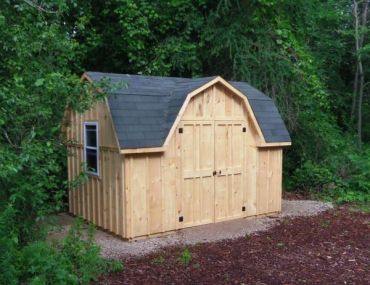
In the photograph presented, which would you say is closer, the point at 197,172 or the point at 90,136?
the point at 197,172

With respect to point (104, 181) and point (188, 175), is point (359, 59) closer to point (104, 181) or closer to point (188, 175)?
point (188, 175)

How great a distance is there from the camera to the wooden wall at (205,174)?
23.4ft

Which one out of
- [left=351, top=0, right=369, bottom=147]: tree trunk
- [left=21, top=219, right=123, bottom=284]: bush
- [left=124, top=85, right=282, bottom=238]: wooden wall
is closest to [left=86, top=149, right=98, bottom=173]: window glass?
[left=124, top=85, right=282, bottom=238]: wooden wall

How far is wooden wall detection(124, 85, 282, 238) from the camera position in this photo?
7125 millimetres

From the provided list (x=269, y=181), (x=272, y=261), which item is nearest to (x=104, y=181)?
(x=272, y=261)

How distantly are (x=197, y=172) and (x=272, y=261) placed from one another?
2359 millimetres

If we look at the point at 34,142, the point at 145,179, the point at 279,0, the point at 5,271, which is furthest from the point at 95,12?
the point at 5,271

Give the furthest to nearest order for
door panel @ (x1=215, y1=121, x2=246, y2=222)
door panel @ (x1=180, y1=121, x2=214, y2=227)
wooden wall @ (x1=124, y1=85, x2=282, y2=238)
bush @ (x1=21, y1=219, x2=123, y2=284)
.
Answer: door panel @ (x1=215, y1=121, x2=246, y2=222)
door panel @ (x1=180, y1=121, x2=214, y2=227)
wooden wall @ (x1=124, y1=85, x2=282, y2=238)
bush @ (x1=21, y1=219, x2=123, y2=284)

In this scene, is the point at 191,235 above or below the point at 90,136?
below

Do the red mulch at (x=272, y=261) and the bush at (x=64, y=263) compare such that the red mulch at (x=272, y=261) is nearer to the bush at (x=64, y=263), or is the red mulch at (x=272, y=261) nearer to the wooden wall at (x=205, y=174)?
the bush at (x=64, y=263)

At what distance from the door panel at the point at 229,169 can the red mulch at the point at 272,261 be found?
3.24 feet

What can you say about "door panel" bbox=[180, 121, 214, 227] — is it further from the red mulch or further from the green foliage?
the green foliage

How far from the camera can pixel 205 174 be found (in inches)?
313

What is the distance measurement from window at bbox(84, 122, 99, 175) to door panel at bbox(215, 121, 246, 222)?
7.43 ft
